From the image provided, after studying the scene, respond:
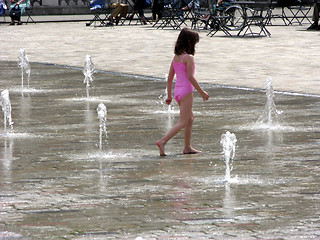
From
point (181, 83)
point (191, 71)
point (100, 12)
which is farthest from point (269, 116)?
point (100, 12)

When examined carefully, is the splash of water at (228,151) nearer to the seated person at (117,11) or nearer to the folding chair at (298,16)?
the folding chair at (298,16)

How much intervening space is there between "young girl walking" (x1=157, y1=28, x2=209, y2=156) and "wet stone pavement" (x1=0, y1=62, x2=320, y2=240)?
0.62 feet

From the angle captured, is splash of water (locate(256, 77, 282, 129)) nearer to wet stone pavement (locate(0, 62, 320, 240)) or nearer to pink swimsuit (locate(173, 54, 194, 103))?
wet stone pavement (locate(0, 62, 320, 240))

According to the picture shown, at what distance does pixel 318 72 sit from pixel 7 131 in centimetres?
792

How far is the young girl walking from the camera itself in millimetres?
7895

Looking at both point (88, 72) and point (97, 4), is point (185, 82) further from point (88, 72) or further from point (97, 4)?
point (97, 4)

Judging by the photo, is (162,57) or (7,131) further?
(162,57)

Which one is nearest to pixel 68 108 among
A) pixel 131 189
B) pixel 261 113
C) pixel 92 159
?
pixel 261 113

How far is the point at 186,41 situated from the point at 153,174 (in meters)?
1.57

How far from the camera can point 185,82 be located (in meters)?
8.06

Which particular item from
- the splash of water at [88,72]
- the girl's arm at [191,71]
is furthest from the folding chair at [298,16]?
the girl's arm at [191,71]

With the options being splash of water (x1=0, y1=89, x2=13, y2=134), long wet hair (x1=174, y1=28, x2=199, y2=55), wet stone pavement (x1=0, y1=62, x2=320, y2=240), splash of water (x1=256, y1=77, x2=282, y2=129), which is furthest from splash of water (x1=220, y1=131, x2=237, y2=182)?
splash of water (x1=0, y1=89, x2=13, y2=134)

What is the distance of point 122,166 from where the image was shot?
743cm

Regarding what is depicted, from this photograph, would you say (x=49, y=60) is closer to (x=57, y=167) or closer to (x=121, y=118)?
(x=121, y=118)
